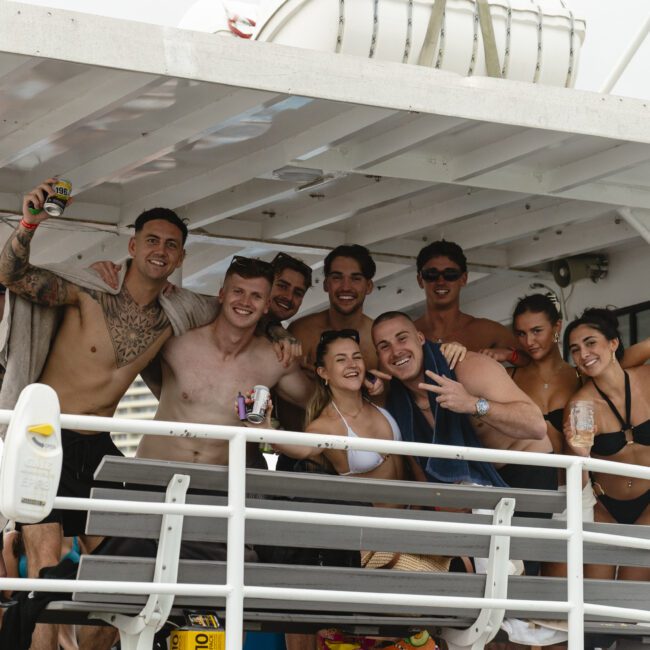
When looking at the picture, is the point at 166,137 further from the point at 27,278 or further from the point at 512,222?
the point at 512,222

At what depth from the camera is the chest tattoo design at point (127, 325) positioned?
6988mm

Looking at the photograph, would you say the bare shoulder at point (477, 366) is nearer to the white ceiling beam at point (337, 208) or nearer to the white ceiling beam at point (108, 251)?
the white ceiling beam at point (337, 208)

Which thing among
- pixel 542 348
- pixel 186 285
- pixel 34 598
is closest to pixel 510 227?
pixel 542 348

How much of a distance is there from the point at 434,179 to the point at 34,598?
133 inches

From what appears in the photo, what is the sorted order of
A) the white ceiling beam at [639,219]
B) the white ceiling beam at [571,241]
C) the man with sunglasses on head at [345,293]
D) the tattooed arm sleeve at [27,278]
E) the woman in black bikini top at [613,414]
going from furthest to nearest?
the white ceiling beam at [571,241]
the man with sunglasses on head at [345,293]
the white ceiling beam at [639,219]
the woman in black bikini top at [613,414]
the tattooed arm sleeve at [27,278]

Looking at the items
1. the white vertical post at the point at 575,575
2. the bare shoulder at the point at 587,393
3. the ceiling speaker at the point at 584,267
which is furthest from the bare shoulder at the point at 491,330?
the white vertical post at the point at 575,575

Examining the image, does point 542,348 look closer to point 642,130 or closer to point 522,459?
point 642,130

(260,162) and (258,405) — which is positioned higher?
(260,162)

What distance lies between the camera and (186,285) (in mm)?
9172

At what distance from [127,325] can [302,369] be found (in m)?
1.05

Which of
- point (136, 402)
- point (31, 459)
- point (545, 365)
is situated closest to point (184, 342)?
point (545, 365)

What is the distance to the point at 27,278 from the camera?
259 inches

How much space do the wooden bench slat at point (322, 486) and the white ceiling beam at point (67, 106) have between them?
1.79m

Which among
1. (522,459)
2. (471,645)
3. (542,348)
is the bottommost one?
(471,645)
